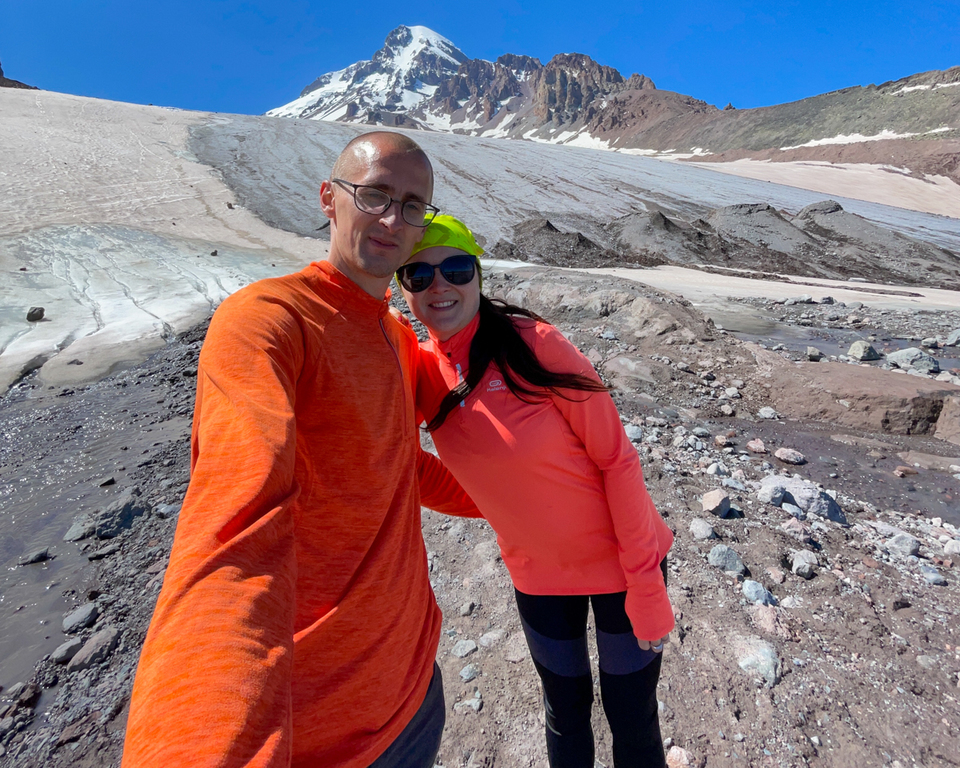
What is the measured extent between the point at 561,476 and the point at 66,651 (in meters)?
3.11

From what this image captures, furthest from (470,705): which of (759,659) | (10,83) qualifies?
(10,83)

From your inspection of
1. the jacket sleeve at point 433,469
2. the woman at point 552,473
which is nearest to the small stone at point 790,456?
the woman at point 552,473

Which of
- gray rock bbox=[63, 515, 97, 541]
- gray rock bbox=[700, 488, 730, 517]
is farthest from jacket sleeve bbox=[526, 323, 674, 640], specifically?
gray rock bbox=[63, 515, 97, 541]

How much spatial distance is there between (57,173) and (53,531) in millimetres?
23103

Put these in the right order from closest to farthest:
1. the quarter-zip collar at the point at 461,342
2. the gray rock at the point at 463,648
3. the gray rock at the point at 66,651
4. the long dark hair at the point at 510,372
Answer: the long dark hair at the point at 510,372 → the quarter-zip collar at the point at 461,342 → the gray rock at the point at 463,648 → the gray rock at the point at 66,651

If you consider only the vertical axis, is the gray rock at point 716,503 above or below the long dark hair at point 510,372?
below

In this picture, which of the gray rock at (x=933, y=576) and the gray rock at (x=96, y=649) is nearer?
the gray rock at (x=96, y=649)

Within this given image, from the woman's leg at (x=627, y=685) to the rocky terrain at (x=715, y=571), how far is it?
1.40 feet

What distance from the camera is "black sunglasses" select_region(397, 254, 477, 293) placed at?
1678mm

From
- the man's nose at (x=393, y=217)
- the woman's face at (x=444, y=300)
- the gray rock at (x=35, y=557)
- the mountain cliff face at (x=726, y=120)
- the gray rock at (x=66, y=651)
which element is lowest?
the gray rock at (x=35, y=557)

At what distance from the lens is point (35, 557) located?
12.1 feet

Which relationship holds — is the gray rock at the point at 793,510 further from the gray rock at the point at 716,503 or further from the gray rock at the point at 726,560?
the gray rock at the point at 726,560

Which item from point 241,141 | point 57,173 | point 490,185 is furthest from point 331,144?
point 57,173

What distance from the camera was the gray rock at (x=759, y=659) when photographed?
7.62 feet
